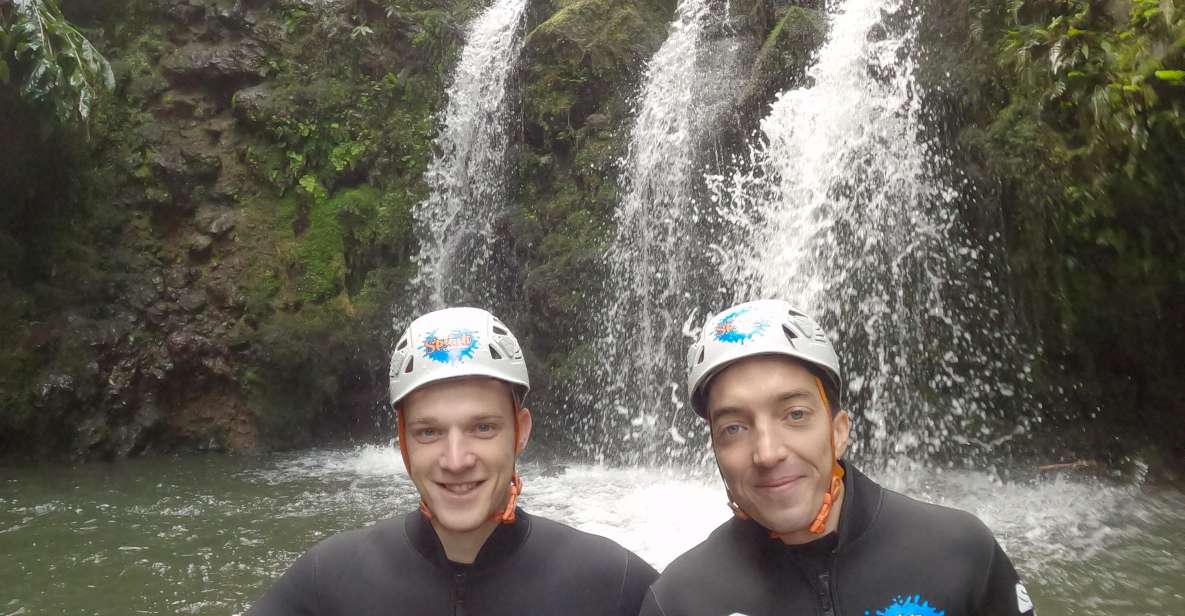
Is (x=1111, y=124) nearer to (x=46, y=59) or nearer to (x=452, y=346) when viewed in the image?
(x=452, y=346)

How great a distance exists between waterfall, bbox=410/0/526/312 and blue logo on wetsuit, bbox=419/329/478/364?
9.59 meters

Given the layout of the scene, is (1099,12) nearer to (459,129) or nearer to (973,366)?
(973,366)

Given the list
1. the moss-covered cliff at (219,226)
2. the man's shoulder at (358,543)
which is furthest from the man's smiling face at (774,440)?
the moss-covered cliff at (219,226)

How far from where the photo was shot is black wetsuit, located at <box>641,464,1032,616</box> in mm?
1926

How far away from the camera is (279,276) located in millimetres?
12164

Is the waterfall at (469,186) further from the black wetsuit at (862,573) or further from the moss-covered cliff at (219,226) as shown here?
the black wetsuit at (862,573)

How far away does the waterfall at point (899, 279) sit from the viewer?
8.70 meters

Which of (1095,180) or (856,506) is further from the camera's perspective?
(1095,180)

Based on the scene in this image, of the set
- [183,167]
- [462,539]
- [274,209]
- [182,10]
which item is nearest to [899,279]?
[462,539]

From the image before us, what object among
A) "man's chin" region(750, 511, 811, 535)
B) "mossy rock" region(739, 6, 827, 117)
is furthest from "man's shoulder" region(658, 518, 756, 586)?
"mossy rock" region(739, 6, 827, 117)

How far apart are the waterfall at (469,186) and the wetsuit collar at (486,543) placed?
9.54 meters

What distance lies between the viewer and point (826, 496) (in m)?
1.99

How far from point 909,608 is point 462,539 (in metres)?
1.04

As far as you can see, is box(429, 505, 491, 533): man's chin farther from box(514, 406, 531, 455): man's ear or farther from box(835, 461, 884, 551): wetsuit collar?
box(835, 461, 884, 551): wetsuit collar
